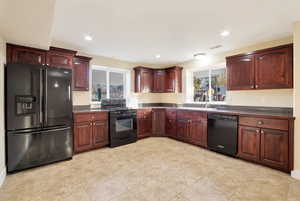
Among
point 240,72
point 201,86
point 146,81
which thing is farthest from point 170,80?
point 240,72

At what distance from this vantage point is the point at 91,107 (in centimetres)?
418

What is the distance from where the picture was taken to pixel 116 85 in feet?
15.9

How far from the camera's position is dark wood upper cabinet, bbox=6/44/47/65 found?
2.67m

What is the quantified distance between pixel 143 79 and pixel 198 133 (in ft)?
7.90

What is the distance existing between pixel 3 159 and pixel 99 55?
9.92ft

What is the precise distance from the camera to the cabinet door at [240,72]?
3.15 m

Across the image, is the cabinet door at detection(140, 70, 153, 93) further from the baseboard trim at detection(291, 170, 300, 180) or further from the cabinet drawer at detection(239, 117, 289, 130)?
the baseboard trim at detection(291, 170, 300, 180)

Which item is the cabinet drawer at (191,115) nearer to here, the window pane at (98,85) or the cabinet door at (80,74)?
the window pane at (98,85)

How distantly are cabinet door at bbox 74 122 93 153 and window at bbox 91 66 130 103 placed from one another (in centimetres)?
106

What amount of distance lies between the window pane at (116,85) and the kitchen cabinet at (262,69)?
313cm

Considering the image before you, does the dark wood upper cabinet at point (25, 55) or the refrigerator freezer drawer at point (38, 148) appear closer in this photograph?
the refrigerator freezer drawer at point (38, 148)

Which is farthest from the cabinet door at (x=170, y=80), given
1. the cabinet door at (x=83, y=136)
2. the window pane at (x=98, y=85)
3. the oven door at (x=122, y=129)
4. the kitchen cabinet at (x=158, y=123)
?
the cabinet door at (x=83, y=136)

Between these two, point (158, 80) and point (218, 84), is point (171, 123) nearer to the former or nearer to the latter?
point (158, 80)

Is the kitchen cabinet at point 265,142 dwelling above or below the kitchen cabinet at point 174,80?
below
